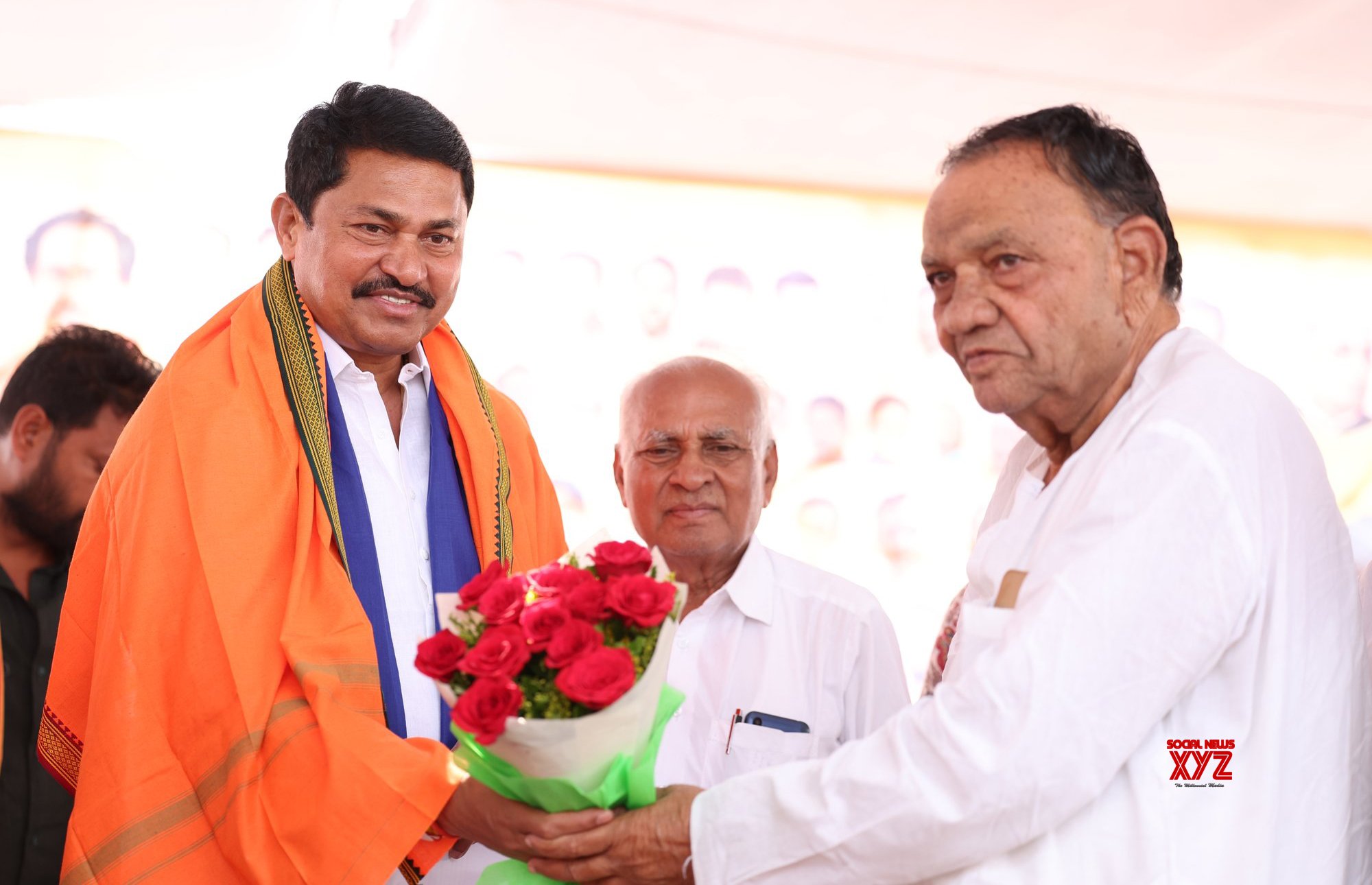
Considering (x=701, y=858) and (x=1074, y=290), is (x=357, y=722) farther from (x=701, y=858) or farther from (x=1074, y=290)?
(x=1074, y=290)

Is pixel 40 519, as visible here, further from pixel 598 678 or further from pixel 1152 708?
pixel 1152 708

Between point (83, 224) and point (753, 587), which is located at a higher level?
point (83, 224)

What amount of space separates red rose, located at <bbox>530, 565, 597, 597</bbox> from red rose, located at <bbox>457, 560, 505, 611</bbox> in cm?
7

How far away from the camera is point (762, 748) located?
309cm

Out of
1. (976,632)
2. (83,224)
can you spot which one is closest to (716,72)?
(83,224)

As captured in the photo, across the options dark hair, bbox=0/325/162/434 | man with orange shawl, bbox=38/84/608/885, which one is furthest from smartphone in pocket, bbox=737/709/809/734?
dark hair, bbox=0/325/162/434

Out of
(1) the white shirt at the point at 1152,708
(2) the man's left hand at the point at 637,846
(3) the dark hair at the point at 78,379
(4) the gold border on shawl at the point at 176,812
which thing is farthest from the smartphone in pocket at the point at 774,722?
(3) the dark hair at the point at 78,379

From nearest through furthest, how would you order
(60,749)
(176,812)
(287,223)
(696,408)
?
(176,812), (60,749), (287,223), (696,408)

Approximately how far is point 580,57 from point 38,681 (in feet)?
10.2

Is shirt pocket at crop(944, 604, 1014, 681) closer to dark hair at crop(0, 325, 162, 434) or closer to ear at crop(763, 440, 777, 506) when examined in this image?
ear at crop(763, 440, 777, 506)

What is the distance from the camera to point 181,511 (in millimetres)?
2496

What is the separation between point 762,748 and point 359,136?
1.76 metres

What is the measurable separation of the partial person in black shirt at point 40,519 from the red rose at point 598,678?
2505mm

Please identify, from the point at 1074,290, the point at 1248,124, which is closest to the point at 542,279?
the point at 1248,124
